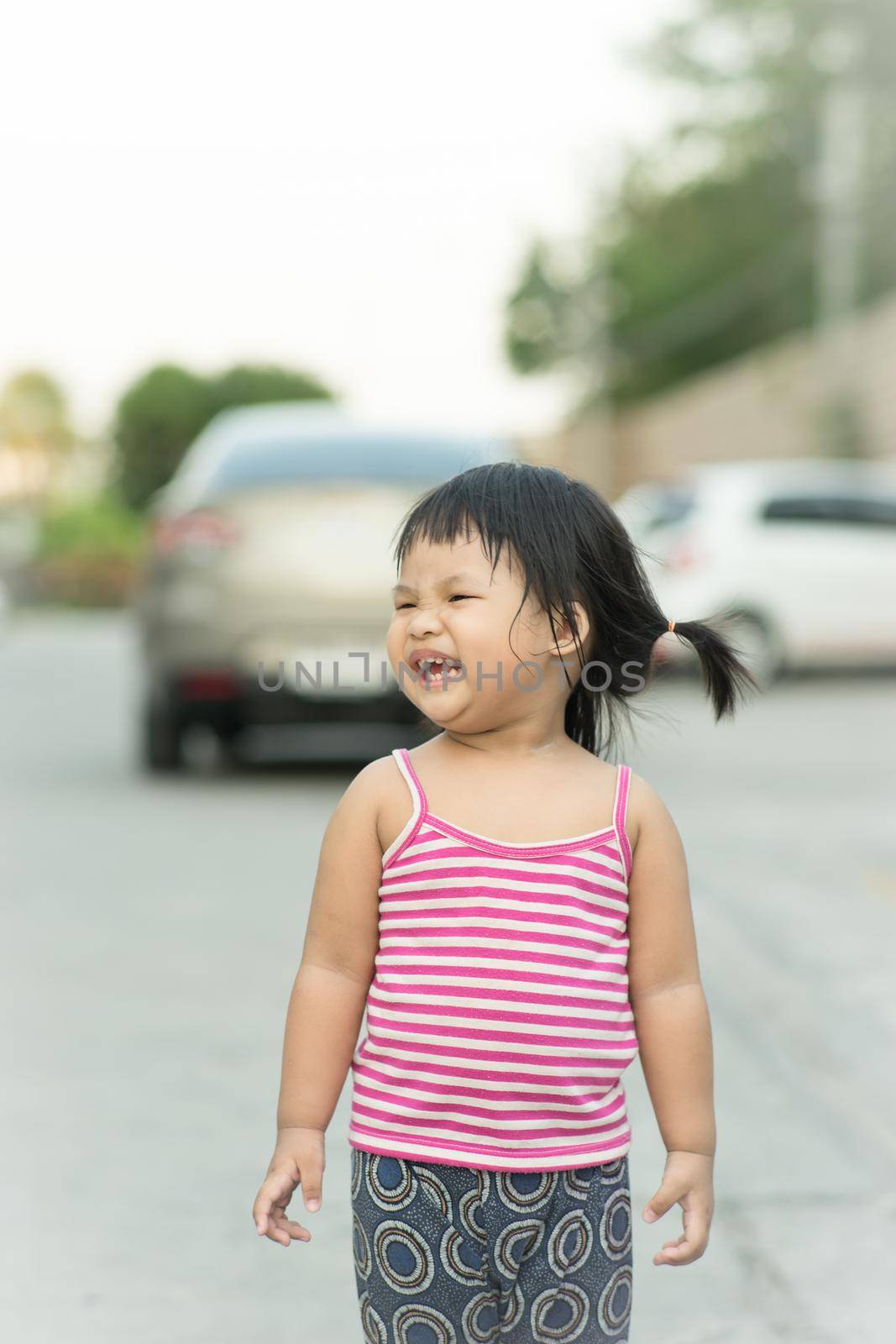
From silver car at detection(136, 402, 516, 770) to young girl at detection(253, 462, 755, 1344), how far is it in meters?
5.23

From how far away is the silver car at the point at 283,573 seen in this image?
745cm

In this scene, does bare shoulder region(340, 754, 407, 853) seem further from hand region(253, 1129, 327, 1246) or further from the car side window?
the car side window

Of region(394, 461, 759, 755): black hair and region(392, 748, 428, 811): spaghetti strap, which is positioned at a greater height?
region(394, 461, 759, 755): black hair

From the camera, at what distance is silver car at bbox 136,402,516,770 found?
745cm

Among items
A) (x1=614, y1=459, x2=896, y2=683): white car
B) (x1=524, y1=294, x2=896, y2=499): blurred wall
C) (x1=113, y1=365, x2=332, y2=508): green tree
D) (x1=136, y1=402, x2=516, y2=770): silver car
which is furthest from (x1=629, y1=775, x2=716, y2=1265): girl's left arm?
(x1=113, y1=365, x2=332, y2=508): green tree

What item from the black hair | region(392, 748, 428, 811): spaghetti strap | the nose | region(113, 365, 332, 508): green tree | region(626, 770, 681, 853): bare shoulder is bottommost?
region(113, 365, 332, 508): green tree

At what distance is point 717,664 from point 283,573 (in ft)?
18.0

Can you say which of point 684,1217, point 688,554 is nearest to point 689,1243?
point 684,1217

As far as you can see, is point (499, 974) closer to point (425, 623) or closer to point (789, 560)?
point (425, 623)

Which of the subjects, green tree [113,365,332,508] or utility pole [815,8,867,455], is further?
green tree [113,365,332,508]

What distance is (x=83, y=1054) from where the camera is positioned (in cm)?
392

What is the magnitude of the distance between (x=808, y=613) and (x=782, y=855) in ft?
27.1

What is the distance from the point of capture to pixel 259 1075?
3.75 m

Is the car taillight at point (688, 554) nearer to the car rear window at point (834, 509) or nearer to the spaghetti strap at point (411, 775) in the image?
the car rear window at point (834, 509)
